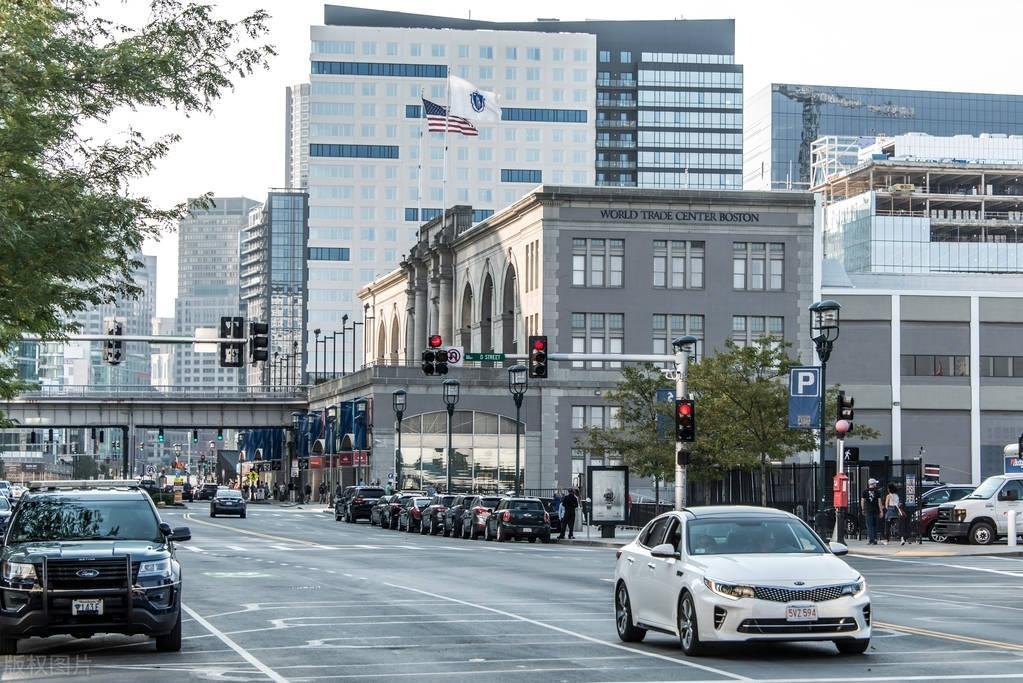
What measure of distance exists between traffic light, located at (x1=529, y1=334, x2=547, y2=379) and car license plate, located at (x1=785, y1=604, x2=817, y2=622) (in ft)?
86.9

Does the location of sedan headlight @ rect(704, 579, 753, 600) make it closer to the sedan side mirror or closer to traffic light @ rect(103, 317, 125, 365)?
the sedan side mirror

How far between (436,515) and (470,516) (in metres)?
4.68

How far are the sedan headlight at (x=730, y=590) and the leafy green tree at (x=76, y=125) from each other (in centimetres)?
922

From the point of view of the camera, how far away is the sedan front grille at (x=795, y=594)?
17062mm

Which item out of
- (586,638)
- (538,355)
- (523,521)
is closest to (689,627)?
(586,638)

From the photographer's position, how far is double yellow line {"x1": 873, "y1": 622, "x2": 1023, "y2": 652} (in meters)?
19.3

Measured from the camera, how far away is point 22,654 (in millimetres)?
19562

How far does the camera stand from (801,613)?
56.0 ft

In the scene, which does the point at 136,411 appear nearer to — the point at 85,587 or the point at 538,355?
the point at 538,355

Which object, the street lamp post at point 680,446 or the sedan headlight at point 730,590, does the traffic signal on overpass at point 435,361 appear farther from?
the sedan headlight at point 730,590

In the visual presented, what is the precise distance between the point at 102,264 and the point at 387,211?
16180 cm

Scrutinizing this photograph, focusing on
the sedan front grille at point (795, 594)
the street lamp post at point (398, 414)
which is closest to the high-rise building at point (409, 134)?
the street lamp post at point (398, 414)

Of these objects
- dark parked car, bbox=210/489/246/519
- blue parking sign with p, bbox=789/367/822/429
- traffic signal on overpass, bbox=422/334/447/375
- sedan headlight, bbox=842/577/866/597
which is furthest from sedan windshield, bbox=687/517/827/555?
dark parked car, bbox=210/489/246/519

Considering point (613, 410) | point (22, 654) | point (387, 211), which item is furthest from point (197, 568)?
point (387, 211)
